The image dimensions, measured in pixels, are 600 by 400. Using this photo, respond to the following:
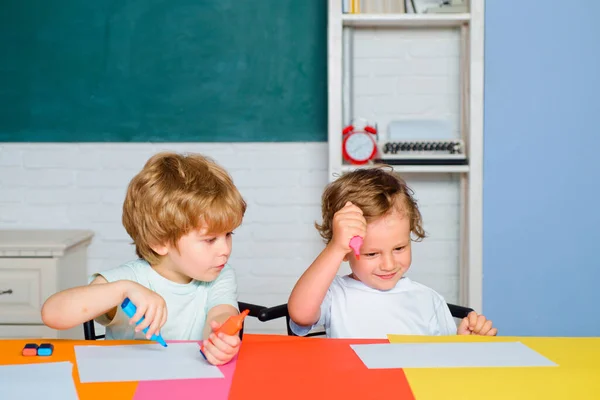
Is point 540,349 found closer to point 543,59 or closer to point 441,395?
point 441,395

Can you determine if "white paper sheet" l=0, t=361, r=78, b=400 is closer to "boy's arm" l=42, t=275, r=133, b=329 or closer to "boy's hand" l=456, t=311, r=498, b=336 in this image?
"boy's arm" l=42, t=275, r=133, b=329

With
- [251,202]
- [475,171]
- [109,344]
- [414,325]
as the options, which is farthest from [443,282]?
[109,344]

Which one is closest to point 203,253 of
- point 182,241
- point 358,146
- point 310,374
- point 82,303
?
point 182,241

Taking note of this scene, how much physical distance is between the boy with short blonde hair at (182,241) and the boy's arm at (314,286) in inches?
5.5

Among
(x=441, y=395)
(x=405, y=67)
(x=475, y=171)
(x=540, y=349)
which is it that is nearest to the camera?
(x=441, y=395)

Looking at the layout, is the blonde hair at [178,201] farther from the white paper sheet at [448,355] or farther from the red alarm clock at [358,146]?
the red alarm clock at [358,146]

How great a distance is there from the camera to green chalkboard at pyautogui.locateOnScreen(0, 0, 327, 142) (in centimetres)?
310

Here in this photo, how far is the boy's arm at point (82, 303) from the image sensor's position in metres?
1.34

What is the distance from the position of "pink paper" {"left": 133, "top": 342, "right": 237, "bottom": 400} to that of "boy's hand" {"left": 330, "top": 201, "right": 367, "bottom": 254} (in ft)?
1.47

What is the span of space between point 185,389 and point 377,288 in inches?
30.4

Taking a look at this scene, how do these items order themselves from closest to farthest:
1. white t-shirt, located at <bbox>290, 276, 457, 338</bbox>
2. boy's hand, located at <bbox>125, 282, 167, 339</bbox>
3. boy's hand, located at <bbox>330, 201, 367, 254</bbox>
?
boy's hand, located at <bbox>125, 282, 167, 339</bbox> → boy's hand, located at <bbox>330, 201, 367, 254</bbox> → white t-shirt, located at <bbox>290, 276, 457, 338</bbox>

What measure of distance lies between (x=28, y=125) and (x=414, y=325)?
2.08 m

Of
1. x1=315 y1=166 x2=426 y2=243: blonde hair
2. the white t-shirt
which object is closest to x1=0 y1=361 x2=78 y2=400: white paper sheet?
the white t-shirt

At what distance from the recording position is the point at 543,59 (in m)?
2.83
